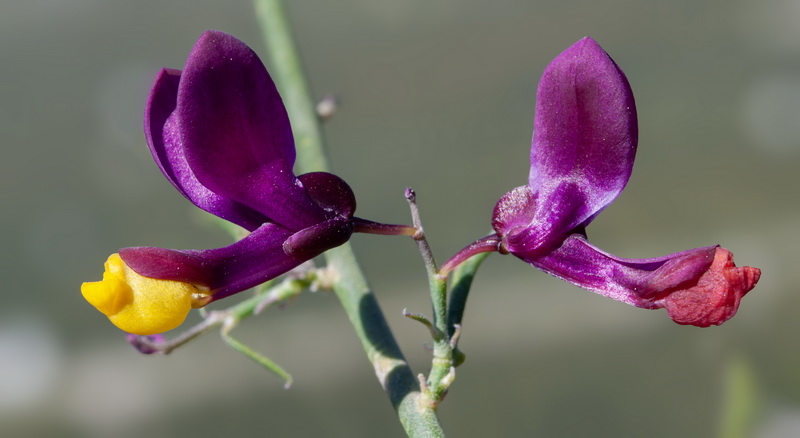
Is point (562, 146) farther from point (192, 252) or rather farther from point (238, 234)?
point (238, 234)

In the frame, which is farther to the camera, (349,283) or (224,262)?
(349,283)

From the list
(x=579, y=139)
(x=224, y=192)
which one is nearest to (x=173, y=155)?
(x=224, y=192)

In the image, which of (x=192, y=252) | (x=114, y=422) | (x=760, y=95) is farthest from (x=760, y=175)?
(x=192, y=252)

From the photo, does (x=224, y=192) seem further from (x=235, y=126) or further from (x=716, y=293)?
(x=716, y=293)

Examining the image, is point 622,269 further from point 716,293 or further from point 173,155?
point 173,155

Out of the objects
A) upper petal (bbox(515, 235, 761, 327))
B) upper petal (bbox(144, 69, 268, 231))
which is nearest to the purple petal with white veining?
upper petal (bbox(515, 235, 761, 327))

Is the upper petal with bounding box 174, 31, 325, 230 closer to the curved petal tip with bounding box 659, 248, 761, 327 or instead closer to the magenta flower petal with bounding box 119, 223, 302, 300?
the magenta flower petal with bounding box 119, 223, 302, 300

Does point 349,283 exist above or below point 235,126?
below
